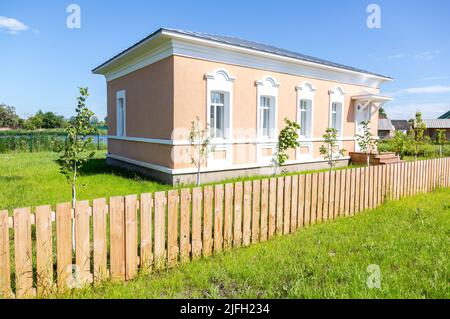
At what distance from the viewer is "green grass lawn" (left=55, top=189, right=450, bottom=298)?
10.5ft

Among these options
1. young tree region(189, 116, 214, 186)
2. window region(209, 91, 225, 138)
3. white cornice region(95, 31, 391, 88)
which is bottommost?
young tree region(189, 116, 214, 186)

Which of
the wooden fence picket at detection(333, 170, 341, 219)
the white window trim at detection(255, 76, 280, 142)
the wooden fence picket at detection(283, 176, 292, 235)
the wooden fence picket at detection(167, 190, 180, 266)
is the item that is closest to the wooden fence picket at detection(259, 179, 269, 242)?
the wooden fence picket at detection(283, 176, 292, 235)

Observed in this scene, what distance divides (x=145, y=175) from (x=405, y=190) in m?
8.74

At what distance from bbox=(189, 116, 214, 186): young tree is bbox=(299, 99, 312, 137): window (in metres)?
5.83

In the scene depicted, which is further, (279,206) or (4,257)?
(279,206)

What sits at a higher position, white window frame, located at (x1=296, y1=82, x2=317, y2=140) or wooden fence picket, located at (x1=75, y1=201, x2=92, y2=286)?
white window frame, located at (x1=296, y1=82, x2=317, y2=140)

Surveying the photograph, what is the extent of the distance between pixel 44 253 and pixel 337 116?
15.2 m

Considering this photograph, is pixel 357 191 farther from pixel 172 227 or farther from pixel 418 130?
pixel 418 130

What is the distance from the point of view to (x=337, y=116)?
15648 millimetres

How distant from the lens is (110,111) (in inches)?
602

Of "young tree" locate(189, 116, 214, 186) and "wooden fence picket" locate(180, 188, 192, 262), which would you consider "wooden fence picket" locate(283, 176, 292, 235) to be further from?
"young tree" locate(189, 116, 214, 186)

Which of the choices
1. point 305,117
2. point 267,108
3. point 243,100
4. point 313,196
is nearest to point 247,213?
point 313,196

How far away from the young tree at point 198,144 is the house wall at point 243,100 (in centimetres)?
22

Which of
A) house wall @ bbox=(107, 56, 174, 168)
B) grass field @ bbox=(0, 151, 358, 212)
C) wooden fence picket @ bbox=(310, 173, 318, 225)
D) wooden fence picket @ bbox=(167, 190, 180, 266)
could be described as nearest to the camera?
wooden fence picket @ bbox=(167, 190, 180, 266)
